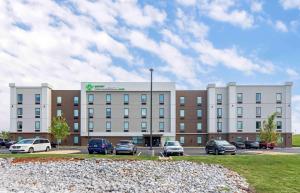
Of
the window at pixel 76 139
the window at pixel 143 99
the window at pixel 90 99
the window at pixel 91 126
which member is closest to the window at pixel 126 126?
the window at pixel 143 99

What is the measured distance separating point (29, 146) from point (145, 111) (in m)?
42.5

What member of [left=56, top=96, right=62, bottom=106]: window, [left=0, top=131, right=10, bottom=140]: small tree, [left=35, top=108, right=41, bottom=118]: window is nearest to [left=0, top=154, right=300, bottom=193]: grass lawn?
[left=35, top=108, right=41, bottom=118]: window

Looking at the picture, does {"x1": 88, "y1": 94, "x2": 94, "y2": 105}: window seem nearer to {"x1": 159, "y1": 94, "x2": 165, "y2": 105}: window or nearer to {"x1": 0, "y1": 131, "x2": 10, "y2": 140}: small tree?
{"x1": 159, "y1": 94, "x2": 165, "y2": 105}: window

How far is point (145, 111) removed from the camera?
85.3 m

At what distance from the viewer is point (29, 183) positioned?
21.0 meters

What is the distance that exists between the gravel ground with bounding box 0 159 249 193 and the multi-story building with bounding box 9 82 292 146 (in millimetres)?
55059

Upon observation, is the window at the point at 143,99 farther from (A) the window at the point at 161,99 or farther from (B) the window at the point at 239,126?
(B) the window at the point at 239,126

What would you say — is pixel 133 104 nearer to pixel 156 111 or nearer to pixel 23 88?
pixel 156 111

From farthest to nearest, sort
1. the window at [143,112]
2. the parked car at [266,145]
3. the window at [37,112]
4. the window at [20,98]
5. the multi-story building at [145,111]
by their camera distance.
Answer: the window at [20,98], the window at [37,112], the window at [143,112], the multi-story building at [145,111], the parked car at [266,145]

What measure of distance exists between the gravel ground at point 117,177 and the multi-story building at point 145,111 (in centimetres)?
5506

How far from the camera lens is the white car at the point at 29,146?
4352 centimetres

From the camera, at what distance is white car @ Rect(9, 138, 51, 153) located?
43516 millimetres

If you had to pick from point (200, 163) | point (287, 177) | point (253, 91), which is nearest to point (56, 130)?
point (253, 91)

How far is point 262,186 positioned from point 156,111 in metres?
65.6
